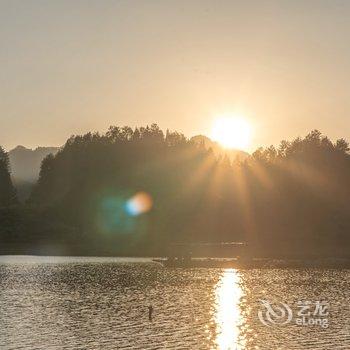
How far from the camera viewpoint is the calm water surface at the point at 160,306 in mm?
60688

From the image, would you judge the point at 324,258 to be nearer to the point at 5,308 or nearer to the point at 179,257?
the point at 179,257

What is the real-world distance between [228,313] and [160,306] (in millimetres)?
9125

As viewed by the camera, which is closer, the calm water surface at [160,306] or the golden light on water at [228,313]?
the calm water surface at [160,306]

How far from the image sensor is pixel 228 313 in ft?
257

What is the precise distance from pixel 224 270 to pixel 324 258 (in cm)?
3485

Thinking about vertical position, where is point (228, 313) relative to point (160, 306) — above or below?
below

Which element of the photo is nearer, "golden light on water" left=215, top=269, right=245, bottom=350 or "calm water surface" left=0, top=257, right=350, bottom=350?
"calm water surface" left=0, top=257, right=350, bottom=350

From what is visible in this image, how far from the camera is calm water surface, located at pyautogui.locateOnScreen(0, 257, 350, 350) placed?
60688 mm

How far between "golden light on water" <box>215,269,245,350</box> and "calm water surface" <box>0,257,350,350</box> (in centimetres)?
10

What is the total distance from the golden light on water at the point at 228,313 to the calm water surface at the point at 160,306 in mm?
100

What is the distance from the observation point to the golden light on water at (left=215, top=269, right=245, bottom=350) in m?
61.1

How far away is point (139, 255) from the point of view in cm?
17188

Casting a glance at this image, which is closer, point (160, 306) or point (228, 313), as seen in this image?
point (228, 313)

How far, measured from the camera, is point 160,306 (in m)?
82.2
